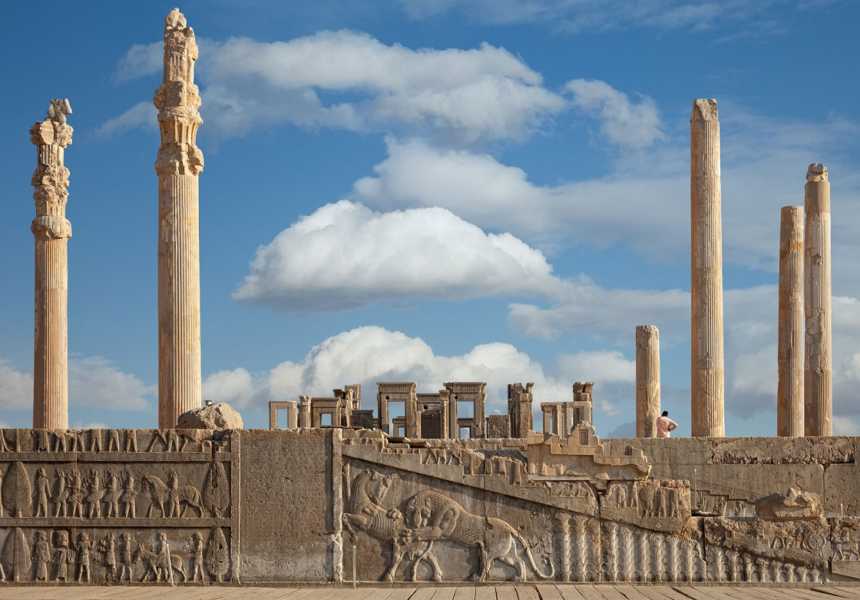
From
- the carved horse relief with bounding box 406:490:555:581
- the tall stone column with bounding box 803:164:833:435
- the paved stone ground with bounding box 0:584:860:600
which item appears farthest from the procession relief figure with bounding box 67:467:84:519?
the tall stone column with bounding box 803:164:833:435

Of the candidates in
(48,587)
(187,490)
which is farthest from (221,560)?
(48,587)

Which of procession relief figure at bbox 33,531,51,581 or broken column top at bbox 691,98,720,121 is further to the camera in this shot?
broken column top at bbox 691,98,720,121

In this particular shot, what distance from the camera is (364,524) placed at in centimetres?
1823

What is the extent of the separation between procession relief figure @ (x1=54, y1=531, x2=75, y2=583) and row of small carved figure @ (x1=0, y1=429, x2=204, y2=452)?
120 centimetres

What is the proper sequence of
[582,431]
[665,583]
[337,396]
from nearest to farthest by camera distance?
1. [665,583]
2. [582,431]
3. [337,396]

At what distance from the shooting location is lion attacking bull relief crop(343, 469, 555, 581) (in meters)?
18.1

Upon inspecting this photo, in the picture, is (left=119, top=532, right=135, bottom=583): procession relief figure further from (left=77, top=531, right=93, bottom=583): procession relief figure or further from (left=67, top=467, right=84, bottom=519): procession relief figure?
(left=67, top=467, right=84, bottom=519): procession relief figure

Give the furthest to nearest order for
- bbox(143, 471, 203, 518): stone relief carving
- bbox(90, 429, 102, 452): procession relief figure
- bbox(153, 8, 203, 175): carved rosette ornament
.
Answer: bbox(153, 8, 203, 175): carved rosette ornament
bbox(90, 429, 102, 452): procession relief figure
bbox(143, 471, 203, 518): stone relief carving

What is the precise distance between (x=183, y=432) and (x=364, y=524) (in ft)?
9.15

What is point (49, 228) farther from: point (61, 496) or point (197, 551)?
point (197, 551)

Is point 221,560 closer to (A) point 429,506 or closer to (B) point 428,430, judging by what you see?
(A) point 429,506

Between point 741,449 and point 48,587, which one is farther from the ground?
point 741,449

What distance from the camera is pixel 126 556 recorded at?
728 inches

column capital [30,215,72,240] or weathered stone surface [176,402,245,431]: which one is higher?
column capital [30,215,72,240]
